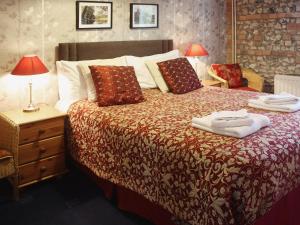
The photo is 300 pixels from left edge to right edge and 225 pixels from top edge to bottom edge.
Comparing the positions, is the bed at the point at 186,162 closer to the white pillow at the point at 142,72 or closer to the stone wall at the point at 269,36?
the white pillow at the point at 142,72

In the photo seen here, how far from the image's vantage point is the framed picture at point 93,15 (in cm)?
326

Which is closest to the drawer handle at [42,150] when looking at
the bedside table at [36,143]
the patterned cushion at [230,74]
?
the bedside table at [36,143]

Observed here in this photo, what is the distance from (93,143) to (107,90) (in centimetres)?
50

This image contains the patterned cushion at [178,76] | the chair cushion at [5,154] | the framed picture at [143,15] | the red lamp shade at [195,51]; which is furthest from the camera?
the red lamp shade at [195,51]

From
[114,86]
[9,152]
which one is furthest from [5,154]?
[114,86]

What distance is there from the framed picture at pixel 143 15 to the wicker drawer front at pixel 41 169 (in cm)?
177

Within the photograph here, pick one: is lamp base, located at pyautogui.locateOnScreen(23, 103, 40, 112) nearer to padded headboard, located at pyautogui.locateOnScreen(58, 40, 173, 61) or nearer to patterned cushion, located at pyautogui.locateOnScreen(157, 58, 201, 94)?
padded headboard, located at pyautogui.locateOnScreen(58, 40, 173, 61)

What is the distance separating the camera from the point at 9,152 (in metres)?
2.57

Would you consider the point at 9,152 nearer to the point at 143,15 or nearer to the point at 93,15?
the point at 93,15

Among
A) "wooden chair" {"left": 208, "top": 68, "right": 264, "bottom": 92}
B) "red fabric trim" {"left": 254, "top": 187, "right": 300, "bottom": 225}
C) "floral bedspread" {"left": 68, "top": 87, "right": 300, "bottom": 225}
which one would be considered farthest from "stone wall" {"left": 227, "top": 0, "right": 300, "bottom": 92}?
"red fabric trim" {"left": 254, "top": 187, "right": 300, "bottom": 225}

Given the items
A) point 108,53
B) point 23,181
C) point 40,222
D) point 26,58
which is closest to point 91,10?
point 108,53

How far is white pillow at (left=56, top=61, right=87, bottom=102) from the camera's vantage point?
10.1 feet

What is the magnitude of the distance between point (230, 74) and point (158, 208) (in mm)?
2906

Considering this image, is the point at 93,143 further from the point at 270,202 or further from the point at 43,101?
the point at 270,202
